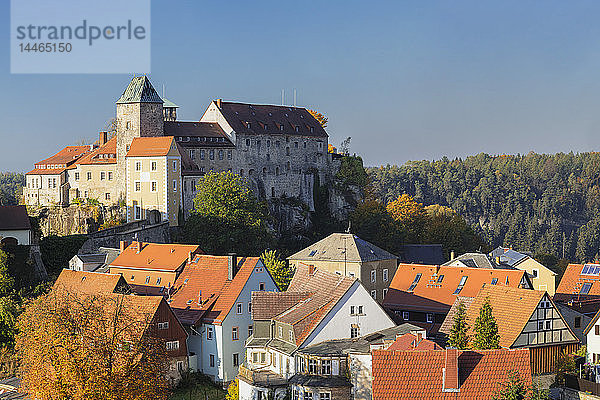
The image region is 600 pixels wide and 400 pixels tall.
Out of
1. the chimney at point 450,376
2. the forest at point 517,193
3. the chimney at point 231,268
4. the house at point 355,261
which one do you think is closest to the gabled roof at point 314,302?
the chimney at point 231,268

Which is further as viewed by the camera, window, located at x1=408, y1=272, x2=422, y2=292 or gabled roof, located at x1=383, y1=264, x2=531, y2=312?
window, located at x1=408, y1=272, x2=422, y2=292

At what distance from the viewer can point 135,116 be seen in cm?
7275

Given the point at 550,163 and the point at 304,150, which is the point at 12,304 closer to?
the point at 304,150

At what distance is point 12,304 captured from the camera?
4878 centimetres

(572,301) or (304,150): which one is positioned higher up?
(304,150)

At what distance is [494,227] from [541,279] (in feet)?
284

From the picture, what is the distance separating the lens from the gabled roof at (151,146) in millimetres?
69812

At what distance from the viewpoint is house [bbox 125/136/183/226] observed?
229 feet

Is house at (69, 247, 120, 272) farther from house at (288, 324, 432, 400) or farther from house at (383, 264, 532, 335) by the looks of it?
house at (288, 324, 432, 400)

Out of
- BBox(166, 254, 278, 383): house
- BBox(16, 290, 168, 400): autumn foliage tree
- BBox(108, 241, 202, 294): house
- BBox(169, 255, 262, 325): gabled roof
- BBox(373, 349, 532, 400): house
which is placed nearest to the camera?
BBox(373, 349, 532, 400): house

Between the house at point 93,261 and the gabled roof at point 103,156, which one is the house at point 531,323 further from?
the gabled roof at point 103,156

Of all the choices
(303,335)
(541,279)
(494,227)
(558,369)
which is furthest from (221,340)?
(494,227)

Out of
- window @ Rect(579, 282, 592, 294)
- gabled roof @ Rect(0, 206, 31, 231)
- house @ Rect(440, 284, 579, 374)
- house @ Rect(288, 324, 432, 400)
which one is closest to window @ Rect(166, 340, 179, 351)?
house @ Rect(288, 324, 432, 400)

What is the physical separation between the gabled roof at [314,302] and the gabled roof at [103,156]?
34.7 m
